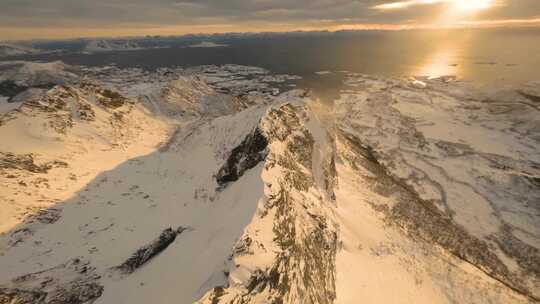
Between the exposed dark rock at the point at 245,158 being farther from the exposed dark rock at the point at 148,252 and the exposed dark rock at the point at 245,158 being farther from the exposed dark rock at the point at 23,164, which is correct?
the exposed dark rock at the point at 23,164

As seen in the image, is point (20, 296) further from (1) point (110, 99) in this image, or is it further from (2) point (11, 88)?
A: (2) point (11, 88)

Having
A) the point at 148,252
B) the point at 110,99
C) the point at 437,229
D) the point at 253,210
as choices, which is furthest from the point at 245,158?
the point at 110,99

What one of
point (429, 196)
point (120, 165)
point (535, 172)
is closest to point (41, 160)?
point (120, 165)

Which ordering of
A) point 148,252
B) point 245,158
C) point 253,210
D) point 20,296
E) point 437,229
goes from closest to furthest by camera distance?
point 20,296, point 253,210, point 148,252, point 245,158, point 437,229

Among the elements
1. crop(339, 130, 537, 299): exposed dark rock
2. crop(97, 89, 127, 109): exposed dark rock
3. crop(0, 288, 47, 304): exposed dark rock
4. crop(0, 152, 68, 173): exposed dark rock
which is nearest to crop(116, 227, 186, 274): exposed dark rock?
crop(0, 288, 47, 304): exposed dark rock

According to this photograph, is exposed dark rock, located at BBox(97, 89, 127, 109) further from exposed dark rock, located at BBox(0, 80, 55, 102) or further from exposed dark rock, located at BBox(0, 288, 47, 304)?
exposed dark rock, located at BBox(0, 80, 55, 102)

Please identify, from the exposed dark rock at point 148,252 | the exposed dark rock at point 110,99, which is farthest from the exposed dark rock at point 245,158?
the exposed dark rock at point 110,99

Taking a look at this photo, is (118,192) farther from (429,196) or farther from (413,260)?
(429,196)
